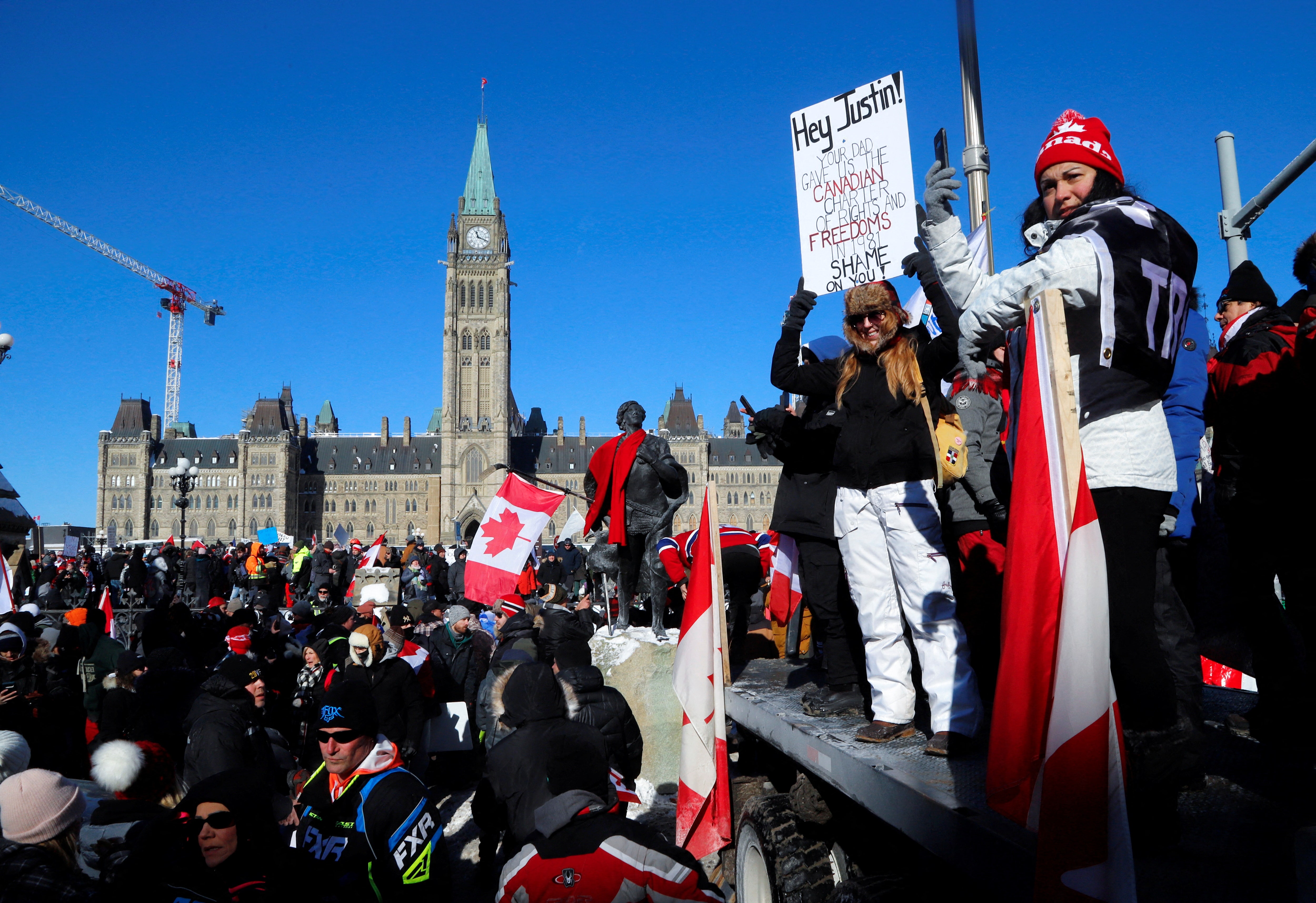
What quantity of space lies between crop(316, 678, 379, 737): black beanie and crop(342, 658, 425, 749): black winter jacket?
8.70 ft

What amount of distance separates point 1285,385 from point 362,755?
Result: 4094mm

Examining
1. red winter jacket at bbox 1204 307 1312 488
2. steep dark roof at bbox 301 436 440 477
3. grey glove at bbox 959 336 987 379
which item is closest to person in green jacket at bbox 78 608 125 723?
grey glove at bbox 959 336 987 379

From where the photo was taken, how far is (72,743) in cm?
686

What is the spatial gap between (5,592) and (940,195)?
7100 millimetres

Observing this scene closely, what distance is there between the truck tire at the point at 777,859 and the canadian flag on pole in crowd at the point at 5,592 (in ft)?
18.6

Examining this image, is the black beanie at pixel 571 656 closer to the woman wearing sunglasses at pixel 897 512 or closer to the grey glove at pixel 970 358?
the woman wearing sunglasses at pixel 897 512

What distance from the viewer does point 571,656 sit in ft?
18.9

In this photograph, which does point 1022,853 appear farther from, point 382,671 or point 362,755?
point 382,671

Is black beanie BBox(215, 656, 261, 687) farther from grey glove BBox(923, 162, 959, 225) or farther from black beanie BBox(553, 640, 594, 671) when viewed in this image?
grey glove BBox(923, 162, 959, 225)

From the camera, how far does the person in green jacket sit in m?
8.24

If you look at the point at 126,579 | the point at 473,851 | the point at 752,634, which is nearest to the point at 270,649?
the point at 473,851

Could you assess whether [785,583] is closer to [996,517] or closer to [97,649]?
[996,517]

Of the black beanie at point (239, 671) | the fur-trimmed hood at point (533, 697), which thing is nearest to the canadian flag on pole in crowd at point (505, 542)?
the black beanie at point (239, 671)

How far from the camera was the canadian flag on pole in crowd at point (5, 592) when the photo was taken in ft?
21.9
